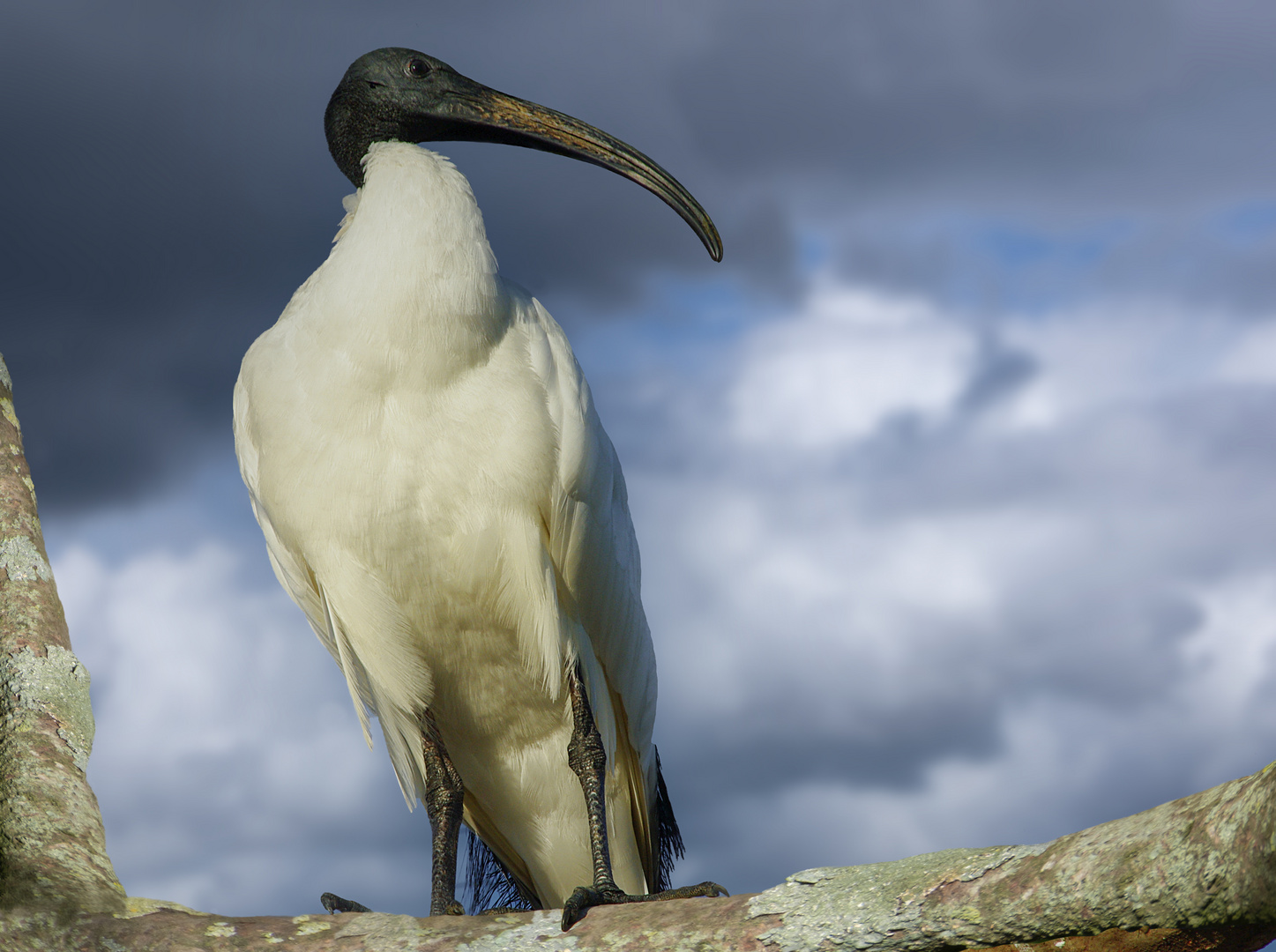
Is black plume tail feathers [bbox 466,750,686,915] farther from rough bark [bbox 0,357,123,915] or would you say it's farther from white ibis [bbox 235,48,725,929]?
rough bark [bbox 0,357,123,915]

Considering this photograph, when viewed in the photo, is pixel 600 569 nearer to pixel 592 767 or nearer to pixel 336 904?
pixel 592 767

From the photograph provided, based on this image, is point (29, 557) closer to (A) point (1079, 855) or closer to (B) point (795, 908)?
(B) point (795, 908)

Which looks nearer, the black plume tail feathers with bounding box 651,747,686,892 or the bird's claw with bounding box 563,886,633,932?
the bird's claw with bounding box 563,886,633,932

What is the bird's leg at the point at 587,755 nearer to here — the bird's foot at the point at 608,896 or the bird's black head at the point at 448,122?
the bird's foot at the point at 608,896

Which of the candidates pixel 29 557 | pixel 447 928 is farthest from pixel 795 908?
pixel 29 557

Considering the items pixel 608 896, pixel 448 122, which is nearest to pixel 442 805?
pixel 608 896

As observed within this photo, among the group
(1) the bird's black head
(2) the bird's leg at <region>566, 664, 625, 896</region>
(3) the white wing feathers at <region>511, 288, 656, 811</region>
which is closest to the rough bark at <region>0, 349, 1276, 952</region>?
(2) the bird's leg at <region>566, 664, 625, 896</region>

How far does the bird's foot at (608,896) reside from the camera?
3.40 meters

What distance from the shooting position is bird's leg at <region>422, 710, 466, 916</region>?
185 inches

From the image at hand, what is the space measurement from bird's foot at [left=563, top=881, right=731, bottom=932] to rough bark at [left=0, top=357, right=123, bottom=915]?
1212mm

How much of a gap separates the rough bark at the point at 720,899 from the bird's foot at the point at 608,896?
0.06m

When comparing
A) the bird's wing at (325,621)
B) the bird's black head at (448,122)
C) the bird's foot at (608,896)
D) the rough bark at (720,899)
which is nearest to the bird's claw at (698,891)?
the bird's foot at (608,896)

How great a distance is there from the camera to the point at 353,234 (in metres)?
4.66

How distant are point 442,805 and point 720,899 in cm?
212
